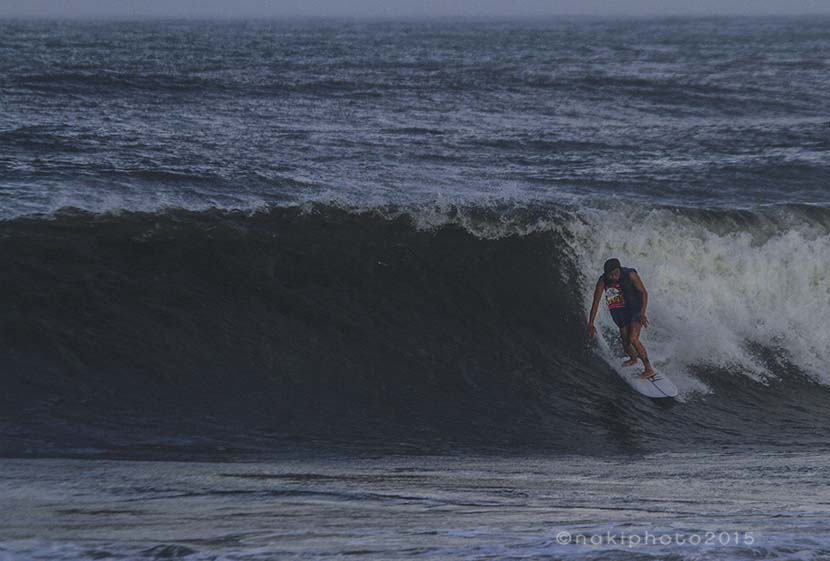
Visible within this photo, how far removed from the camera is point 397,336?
12055 millimetres

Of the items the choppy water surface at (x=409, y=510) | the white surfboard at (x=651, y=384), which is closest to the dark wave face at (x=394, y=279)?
the white surfboard at (x=651, y=384)

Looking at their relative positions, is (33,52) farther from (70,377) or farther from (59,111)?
(70,377)

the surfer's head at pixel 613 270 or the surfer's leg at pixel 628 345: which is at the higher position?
the surfer's head at pixel 613 270

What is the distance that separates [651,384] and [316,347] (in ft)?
12.9

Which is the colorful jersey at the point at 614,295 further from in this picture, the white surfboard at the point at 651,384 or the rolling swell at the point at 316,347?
the rolling swell at the point at 316,347

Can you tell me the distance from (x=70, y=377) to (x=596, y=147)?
14.6 meters

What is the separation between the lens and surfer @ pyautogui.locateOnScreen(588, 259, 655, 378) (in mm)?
10969

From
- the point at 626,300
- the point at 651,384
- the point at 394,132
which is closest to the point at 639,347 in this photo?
the point at 651,384

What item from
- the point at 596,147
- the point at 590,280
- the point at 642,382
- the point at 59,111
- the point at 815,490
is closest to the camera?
the point at 815,490

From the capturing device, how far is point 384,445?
9195mm

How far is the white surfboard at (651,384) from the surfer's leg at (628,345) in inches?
3.3

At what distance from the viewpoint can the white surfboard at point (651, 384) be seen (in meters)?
11.0

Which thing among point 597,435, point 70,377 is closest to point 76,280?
point 70,377

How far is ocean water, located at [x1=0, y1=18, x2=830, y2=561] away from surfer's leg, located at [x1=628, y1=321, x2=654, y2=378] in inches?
11.3
